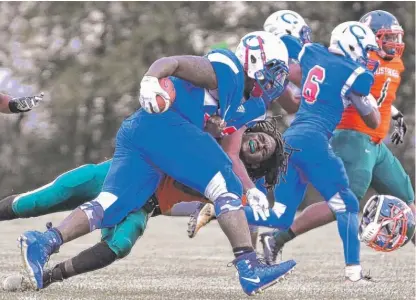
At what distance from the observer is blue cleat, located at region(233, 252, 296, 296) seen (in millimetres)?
4469

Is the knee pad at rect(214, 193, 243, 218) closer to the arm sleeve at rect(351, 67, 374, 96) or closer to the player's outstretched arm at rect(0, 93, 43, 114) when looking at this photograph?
the player's outstretched arm at rect(0, 93, 43, 114)

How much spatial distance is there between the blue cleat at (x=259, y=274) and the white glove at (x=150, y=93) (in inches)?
31.0

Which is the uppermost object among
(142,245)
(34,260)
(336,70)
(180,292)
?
(336,70)

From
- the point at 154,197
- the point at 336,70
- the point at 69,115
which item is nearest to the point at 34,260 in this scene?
the point at 154,197

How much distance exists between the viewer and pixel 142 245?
931 cm

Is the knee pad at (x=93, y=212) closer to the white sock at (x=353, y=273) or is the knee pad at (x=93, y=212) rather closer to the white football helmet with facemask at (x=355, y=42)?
the white sock at (x=353, y=273)

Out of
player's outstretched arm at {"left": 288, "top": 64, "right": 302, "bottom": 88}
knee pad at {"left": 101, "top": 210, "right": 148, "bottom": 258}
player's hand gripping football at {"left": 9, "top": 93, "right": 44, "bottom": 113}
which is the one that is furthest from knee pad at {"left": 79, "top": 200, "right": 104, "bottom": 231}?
player's outstretched arm at {"left": 288, "top": 64, "right": 302, "bottom": 88}

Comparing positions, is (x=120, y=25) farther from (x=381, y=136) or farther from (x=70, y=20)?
(x=381, y=136)

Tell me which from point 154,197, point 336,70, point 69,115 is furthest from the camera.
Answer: point 69,115

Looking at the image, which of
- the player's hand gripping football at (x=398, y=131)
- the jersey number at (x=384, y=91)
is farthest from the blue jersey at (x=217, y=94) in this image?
the player's hand gripping football at (x=398, y=131)

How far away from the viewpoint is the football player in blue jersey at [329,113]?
6.39 m

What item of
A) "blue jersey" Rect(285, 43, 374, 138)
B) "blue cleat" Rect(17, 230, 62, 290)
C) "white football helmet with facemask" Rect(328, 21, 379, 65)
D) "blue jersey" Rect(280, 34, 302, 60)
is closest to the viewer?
"blue cleat" Rect(17, 230, 62, 290)

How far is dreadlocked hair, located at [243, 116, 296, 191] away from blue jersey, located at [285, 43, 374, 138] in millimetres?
1303

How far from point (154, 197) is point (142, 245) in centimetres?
419
